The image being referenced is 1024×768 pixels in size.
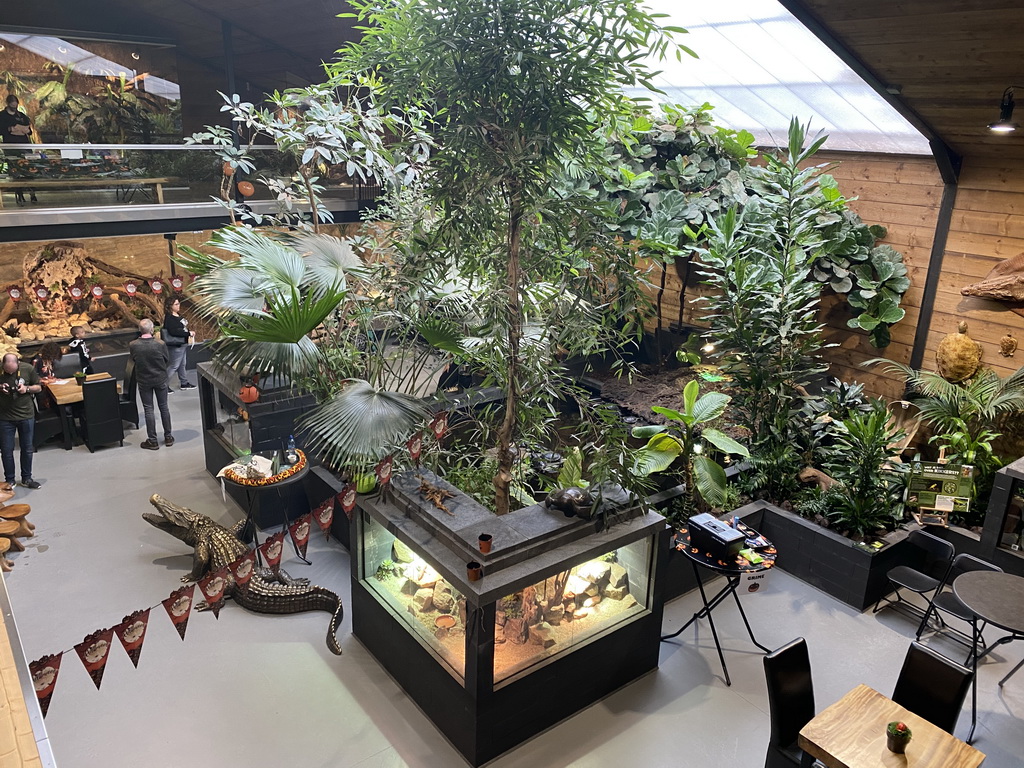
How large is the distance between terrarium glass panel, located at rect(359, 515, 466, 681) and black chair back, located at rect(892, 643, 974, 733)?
2.33 m

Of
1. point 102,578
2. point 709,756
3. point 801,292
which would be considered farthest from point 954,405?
point 102,578

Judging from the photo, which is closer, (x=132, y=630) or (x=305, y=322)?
(x=132, y=630)

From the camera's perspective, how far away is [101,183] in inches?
375

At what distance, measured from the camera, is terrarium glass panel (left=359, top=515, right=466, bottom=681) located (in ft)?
14.0

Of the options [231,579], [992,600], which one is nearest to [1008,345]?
[992,600]

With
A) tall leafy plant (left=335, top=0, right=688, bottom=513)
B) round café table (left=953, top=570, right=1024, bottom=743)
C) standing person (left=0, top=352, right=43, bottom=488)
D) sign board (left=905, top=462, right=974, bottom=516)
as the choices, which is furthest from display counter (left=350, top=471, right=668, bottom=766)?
standing person (left=0, top=352, right=43, bottom=488)

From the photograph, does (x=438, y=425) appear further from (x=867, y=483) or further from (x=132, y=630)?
(x=867, y=483)

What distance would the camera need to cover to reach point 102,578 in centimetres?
586

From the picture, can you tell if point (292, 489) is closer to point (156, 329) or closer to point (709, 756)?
point (709, 756)

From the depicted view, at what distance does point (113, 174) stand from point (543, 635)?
8.41m

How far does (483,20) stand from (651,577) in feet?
10.8

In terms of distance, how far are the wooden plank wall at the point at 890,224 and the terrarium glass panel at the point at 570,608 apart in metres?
3.61

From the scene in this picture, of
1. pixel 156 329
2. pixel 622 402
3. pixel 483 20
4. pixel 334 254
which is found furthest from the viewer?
pixel 156 329

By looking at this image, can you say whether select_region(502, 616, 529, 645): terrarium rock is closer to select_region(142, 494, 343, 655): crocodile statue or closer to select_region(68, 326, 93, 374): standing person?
select_region(142, 494, 343, 655): crocodile statue
